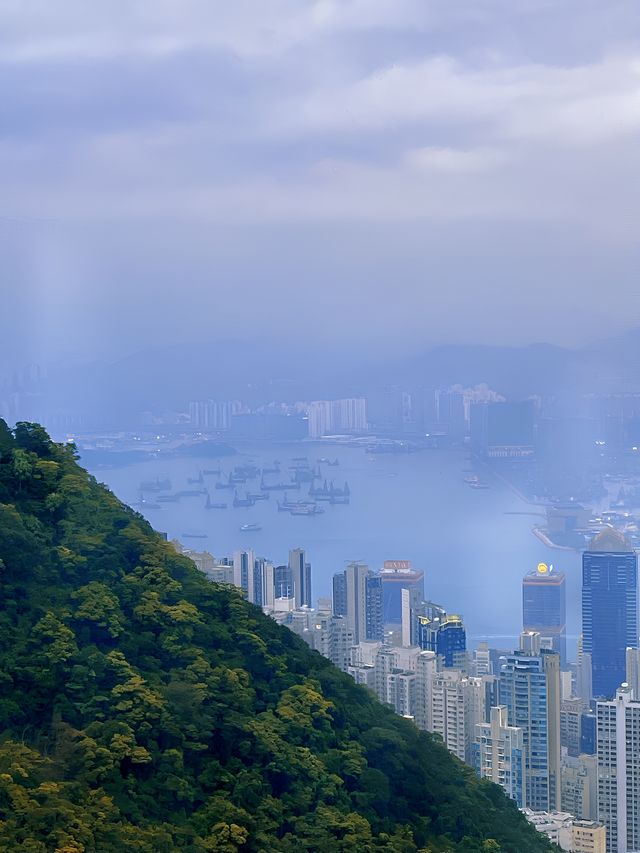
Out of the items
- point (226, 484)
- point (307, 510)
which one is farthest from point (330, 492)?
point (226, 484)

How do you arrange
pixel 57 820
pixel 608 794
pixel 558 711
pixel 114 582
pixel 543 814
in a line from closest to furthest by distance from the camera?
pixel 57 820
pixel 114 582
pixel 543 814
pixel 608 794
pixel 558 711

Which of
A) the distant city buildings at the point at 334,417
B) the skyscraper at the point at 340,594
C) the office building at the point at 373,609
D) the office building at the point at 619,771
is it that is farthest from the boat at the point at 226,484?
the office building at the point at 619,771

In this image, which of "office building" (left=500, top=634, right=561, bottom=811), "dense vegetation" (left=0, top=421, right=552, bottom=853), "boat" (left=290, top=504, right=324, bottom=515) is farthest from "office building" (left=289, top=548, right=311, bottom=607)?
"dense vegetation" (left=0, top=421, right=552, bottom=853)

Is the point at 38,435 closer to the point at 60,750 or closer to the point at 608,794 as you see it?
the point at 60,750

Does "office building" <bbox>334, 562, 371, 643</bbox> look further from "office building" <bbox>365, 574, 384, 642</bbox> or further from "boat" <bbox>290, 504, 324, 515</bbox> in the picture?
"boat" <bbox>290, 504, 324, 515</bbox>

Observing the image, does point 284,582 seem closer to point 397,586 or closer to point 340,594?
point 340,594

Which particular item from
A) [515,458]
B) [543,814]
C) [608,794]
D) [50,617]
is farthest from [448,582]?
[50,617]
